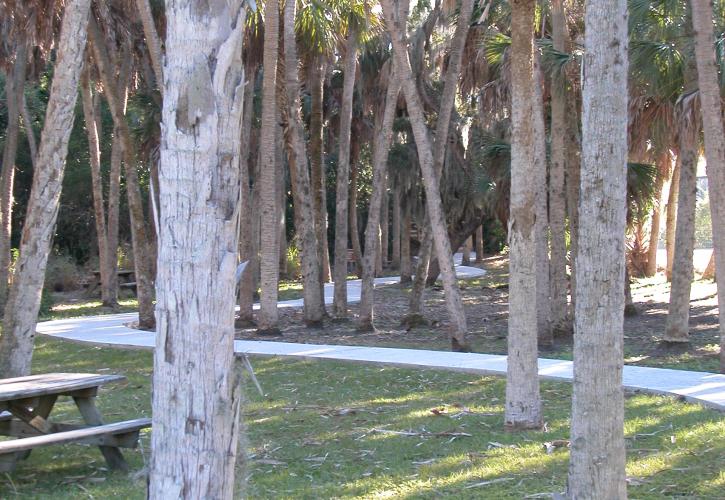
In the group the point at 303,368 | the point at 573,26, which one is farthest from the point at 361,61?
the point at 303,368

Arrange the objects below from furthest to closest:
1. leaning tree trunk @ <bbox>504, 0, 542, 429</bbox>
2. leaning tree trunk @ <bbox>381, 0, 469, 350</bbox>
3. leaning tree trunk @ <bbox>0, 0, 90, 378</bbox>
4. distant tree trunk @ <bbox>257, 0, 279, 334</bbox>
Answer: distant tree trunk @ <bbox>257, 0, 279, 334</bbox> → leaning tree trunk @ <bbox>381, 0, 469, 350</bbox> → leaning tree trunk @ <bbox>0, 0, 90, 378</bbox> → leaning tree trunk @ <bbox>504, 0, 542, 429</bbox>

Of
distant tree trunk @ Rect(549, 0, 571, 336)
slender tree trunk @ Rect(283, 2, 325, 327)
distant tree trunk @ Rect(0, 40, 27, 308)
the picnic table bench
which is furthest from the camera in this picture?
distant tree trunk @ Rect(0, 40, 27, 308)

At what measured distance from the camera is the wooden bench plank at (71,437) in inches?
234

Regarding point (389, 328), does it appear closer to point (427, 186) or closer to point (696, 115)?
point (427, 186)

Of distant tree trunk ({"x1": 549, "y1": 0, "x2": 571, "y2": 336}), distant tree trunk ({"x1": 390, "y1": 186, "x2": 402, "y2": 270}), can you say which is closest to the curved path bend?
distant tree trunk ({"x1": 549, "y1": 0, "x2": 571, "y2": 336})

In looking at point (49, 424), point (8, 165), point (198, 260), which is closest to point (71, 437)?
point (49, 424)

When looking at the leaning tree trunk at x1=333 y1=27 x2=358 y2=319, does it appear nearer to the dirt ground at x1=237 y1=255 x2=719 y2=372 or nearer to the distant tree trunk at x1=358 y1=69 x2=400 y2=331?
the dirt ground at x1=237 y1=255 x2=719 y2=372

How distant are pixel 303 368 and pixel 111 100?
700 cm

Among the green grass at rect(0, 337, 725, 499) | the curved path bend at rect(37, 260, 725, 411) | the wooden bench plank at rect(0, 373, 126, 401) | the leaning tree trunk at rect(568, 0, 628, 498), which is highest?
the leaning tree trunk at rect(568, 0, 628, 498)

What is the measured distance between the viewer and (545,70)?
15.7m

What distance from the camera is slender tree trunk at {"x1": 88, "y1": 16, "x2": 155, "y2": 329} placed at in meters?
16.0

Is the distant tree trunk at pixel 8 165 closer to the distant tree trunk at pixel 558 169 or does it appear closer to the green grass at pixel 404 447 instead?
the green grass at pixel 404 447

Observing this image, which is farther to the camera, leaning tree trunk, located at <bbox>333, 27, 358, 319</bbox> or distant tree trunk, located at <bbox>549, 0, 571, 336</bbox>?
leaning tree trunk, located at <bbox>333, 27, 358, 319</bbox>

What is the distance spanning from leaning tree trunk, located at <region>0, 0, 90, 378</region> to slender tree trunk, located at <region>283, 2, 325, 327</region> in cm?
778
